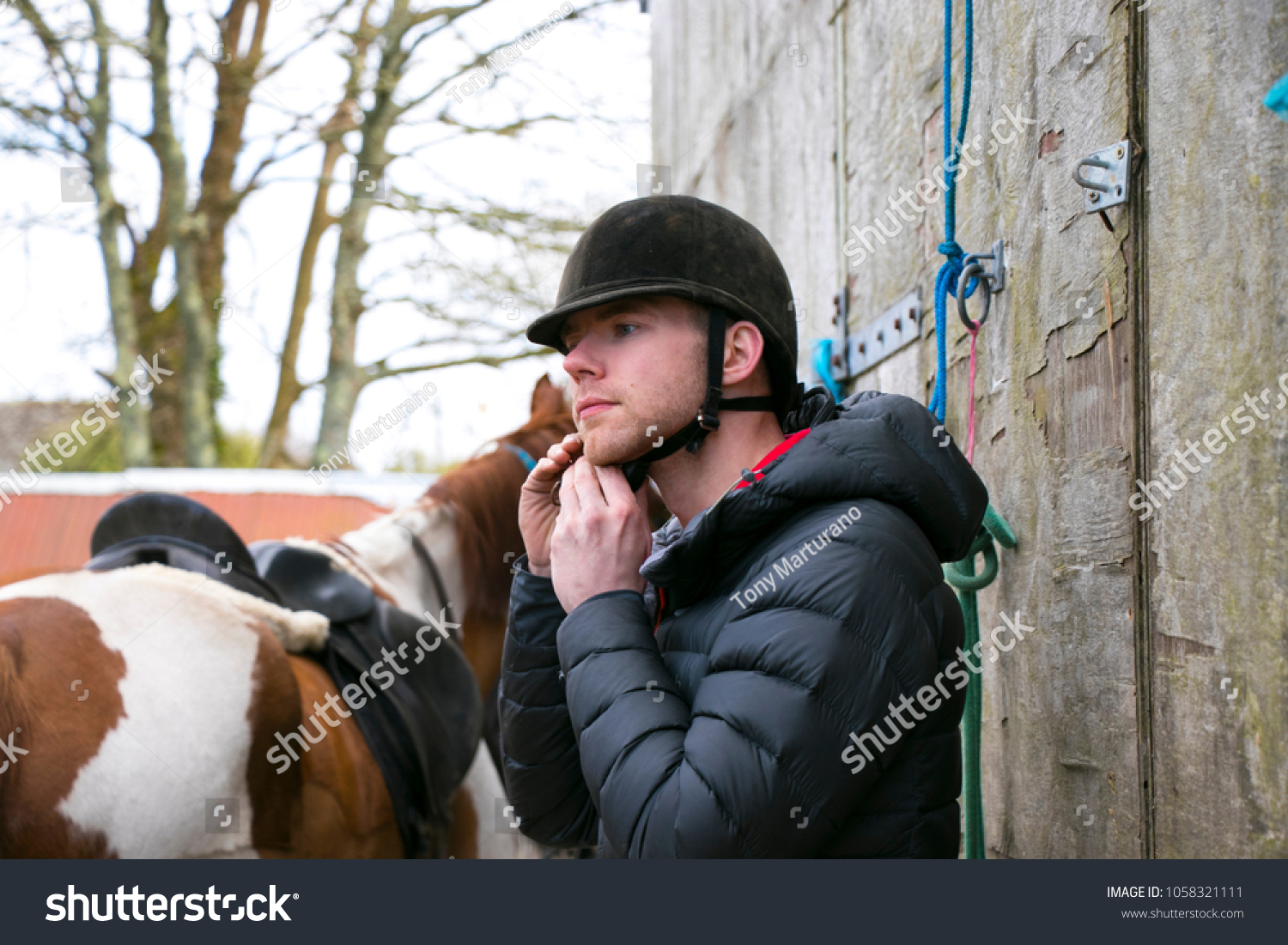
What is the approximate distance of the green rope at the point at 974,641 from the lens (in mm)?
1452

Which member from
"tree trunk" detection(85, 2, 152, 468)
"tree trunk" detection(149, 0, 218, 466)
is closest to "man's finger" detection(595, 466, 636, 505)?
"tree trunk" detection(85, 2, 152, 468)

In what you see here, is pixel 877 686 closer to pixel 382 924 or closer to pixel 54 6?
pixel 382 924

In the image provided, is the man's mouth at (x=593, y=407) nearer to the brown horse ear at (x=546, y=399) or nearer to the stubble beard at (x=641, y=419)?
the stubble beard at (x=641, y=419)

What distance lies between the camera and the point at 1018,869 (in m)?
1.05

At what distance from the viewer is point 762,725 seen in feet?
3.07

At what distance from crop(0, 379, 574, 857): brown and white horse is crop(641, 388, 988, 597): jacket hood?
4.52 ft

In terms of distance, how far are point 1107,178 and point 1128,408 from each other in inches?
13.5

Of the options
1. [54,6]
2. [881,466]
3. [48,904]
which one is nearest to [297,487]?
[54,6]

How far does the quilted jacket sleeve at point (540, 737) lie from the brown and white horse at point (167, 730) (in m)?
0.99
